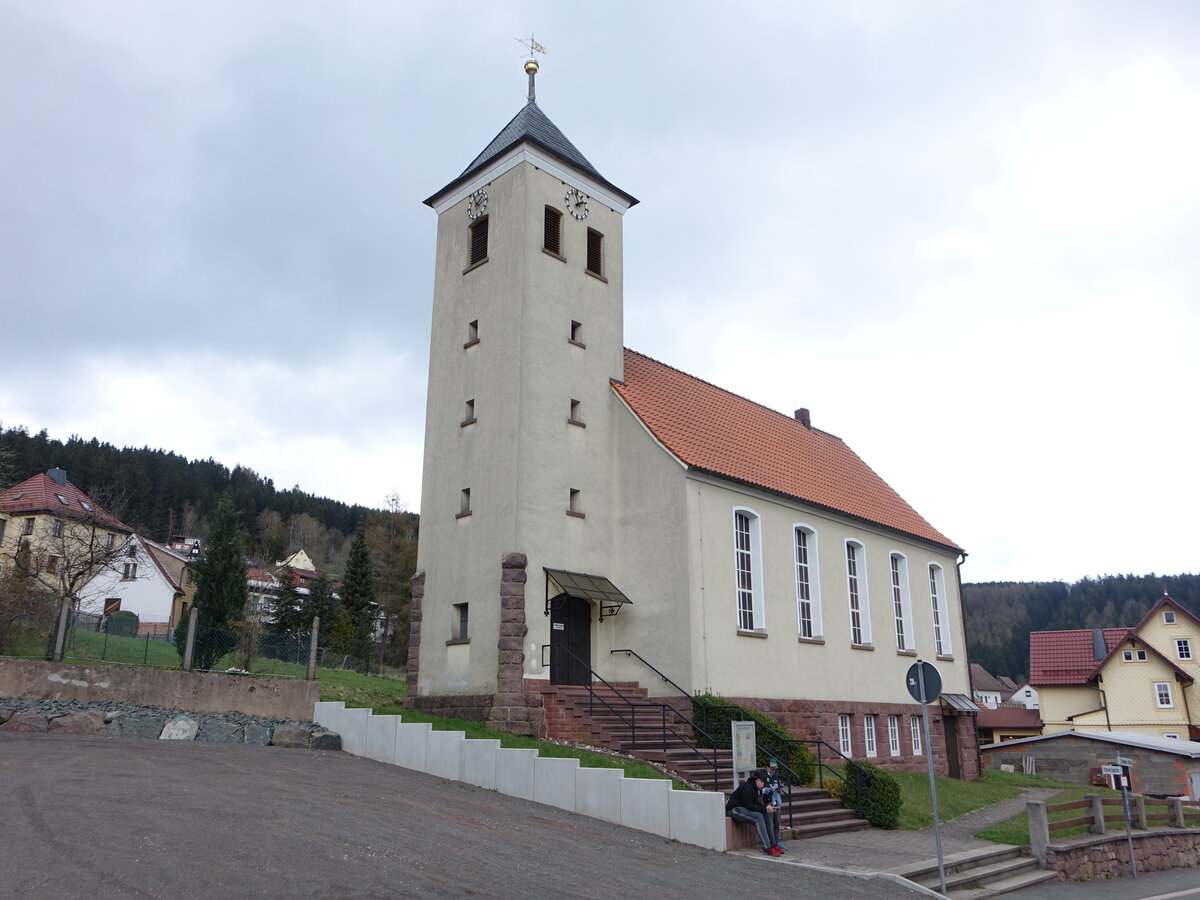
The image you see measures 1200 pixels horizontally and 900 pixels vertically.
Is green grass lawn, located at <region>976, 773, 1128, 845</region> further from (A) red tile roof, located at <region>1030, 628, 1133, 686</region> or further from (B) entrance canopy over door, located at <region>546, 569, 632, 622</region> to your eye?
(A) red tile roof, located at <region>1030, 628, 1133, 686</region>

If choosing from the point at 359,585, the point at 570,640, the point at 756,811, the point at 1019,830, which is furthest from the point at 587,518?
the point at 359,585

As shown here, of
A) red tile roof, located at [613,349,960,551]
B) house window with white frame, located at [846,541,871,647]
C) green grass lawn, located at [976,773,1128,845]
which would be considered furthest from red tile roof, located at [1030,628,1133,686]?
green grass lawn, located at [976,773,1128,845]

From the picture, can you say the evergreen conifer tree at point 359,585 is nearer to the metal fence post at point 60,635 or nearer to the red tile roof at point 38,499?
the red tile roof at point 38,499

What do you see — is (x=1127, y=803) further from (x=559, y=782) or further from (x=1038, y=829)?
(x=559, y=782)

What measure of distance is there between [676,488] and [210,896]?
1432 cm

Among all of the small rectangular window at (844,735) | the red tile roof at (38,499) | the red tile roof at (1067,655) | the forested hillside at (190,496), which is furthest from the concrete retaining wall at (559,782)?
the forested hillside at (190,496)

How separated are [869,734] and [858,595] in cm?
395

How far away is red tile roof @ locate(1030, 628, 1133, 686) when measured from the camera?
51.6 m

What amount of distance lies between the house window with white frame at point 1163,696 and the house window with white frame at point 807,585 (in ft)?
118

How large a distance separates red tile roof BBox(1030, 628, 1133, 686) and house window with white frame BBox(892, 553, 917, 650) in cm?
2947

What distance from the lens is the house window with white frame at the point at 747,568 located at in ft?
70.9

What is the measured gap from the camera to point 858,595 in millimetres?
26453

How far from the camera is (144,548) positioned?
155 feet

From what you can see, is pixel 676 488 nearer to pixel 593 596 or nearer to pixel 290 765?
pixel 593 596
